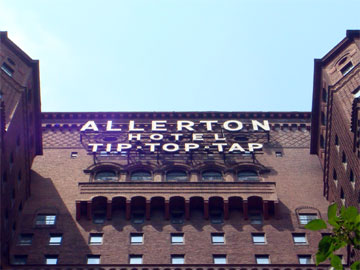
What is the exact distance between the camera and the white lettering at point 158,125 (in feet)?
206

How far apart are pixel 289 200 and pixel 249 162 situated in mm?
6006

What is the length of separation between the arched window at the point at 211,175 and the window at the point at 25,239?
1507 cm

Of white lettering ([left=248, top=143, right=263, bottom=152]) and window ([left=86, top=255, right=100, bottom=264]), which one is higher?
white lettering ([left=248, top=143, right=263, bottom=152])

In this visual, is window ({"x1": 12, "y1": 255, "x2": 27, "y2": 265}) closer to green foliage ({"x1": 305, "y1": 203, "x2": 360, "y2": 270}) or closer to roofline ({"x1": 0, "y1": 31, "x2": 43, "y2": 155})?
roofline ({"x1": 0, "y1": 31, "x2": 43, "y2": 155})

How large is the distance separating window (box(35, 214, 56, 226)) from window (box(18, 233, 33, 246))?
5.33ft

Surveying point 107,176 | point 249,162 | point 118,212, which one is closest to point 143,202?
point 118,212

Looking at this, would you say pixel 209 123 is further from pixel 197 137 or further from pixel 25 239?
pixel 25 239

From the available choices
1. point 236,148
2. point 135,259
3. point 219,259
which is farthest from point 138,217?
point 236,148

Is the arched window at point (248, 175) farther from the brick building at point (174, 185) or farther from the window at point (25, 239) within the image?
the window at point (25, 239)

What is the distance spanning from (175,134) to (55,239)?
58.5 feet

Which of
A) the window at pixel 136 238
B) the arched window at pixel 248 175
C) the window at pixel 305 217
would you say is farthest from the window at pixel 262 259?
the arched window at pixel 248 175

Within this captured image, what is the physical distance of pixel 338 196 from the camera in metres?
49.7

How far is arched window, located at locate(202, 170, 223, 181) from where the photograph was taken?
56.2 meters

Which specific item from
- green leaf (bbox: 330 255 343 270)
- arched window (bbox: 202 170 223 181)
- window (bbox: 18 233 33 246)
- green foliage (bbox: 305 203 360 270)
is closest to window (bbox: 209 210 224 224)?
arched window (bbox: 202 170 223 181)
